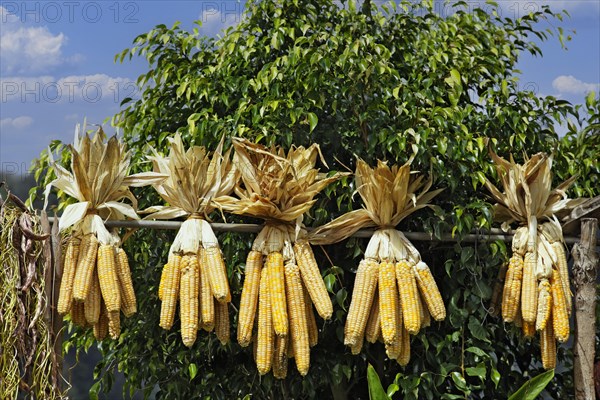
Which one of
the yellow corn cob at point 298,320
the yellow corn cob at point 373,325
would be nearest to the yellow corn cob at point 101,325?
the yellow corn cob at point 298,320

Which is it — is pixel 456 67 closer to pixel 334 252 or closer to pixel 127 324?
pixel 334 252

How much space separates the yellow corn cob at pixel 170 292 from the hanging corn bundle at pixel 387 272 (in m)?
0.78

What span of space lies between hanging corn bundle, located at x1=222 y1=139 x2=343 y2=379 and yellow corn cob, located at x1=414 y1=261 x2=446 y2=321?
54 cm

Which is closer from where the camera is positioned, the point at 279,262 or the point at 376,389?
the point at 279,262

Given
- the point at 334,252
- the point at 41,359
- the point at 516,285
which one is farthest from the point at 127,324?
the point at 516,285

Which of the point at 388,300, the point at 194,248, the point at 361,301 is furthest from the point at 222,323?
the point at 388,300

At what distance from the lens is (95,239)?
4.34 metres

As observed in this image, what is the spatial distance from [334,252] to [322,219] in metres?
0.44

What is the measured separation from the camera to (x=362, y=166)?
4.53 meters

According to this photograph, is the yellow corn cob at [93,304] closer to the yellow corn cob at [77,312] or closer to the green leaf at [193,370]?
the yellow corn cob at [77,312]

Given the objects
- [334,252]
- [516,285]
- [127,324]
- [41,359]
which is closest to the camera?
[41,359]

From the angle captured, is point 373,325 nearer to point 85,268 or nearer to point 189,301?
point 189,301

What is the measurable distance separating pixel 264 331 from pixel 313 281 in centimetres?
37

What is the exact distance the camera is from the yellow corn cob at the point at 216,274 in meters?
4.24
